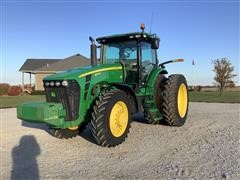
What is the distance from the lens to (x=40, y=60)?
166 ft

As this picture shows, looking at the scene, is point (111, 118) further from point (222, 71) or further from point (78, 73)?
point (222, 71)

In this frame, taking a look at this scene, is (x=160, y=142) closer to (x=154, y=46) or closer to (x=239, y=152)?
(x=239, y=152)

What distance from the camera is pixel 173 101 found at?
9039 mm

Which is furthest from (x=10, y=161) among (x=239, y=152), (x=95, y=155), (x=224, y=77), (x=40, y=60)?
(x=40, y=60)

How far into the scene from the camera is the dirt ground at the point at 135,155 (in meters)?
5.38

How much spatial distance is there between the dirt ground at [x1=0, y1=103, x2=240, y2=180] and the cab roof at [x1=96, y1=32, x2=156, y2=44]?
7.97 ft

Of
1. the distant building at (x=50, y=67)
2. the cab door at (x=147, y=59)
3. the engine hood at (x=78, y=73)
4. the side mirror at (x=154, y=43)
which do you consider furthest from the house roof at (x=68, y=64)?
the engine hood at (x=78, y=73)

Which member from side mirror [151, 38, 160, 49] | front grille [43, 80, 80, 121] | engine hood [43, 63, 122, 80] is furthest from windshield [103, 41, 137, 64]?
front grille [43, 80, 80, 121]

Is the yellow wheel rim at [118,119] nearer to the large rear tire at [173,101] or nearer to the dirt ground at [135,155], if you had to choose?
the dirt ground at [135,155]

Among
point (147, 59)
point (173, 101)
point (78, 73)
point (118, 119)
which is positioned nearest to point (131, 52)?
point (147, 59)

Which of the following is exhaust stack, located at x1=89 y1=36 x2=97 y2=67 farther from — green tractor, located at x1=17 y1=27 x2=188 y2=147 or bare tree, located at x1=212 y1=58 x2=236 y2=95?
bare tree, located at x1=212 y1=58 x2=236 y2=95

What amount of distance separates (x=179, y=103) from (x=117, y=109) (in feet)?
10.2

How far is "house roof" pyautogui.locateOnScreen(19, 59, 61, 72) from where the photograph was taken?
47594mm

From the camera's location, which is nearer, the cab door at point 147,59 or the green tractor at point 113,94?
the green tractor at point 113,94
